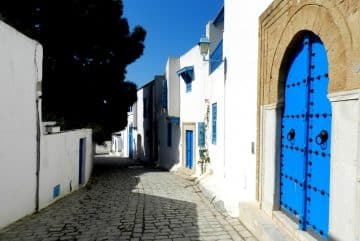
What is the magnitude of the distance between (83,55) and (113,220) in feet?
40.1

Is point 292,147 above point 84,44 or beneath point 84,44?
beneath

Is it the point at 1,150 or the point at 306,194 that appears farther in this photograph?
the point at 1,150

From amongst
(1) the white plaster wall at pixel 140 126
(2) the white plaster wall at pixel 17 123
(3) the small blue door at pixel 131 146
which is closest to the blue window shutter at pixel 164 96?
(1) the white plaster wall at pixel 140 126

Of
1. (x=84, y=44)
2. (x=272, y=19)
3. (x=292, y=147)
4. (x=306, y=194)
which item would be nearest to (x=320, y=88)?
(x=292, y=147)

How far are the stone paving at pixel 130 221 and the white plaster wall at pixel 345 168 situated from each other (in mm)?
1998

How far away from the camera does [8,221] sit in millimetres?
5750

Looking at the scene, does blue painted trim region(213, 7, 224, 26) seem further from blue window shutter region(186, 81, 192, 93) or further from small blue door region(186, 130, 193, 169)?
small blue door region(186, 130, 193, 169)

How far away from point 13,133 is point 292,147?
486 centimetres

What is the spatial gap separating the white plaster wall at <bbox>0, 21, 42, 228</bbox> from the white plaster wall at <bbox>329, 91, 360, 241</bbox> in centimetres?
507

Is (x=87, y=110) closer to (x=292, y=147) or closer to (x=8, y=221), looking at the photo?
(x=8, y=221)

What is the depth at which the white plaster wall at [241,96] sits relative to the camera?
19.5 ft

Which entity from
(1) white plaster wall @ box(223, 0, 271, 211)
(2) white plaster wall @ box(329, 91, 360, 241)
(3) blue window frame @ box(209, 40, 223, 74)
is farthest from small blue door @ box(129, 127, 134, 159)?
(2) white plaster wall @ box(329, 91, 360, 241)

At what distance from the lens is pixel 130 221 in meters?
6.22

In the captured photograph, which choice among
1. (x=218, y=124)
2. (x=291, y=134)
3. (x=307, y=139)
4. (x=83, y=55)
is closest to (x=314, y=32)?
(x=307, y=139)
